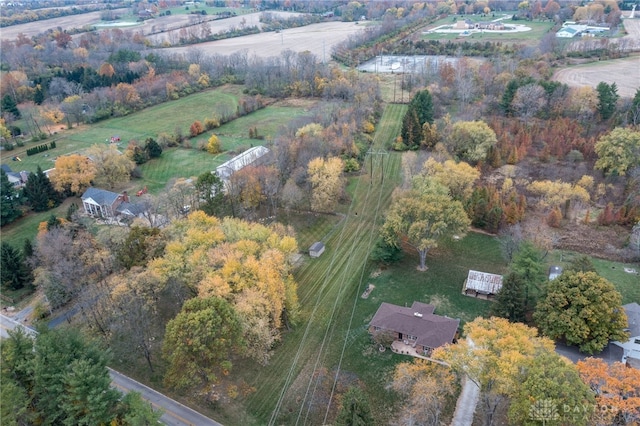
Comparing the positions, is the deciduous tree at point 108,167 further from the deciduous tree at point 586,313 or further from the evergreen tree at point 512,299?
the deciduous tree at point 586,313

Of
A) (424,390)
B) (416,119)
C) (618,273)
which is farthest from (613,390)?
(416,119)

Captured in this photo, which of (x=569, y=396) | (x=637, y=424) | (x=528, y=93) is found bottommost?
(x=637, y=424)

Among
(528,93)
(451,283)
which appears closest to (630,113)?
(528,93)

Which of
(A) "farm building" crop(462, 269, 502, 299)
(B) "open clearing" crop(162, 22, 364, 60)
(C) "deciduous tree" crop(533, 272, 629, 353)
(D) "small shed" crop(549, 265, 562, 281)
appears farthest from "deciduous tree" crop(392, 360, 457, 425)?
(B) "open clearing" crop(162, 22, 364, 60)

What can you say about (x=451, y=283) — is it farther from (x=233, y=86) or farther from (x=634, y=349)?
(x=233, y=86)

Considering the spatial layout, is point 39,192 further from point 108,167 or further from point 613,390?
point 613,390

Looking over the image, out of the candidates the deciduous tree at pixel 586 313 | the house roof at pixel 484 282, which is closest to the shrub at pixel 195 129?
the house roof at pixel 484 282

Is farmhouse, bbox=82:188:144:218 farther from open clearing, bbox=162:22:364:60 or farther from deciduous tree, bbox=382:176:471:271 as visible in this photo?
open clearing, bbox=162:22:364:60
